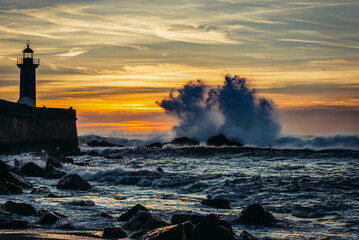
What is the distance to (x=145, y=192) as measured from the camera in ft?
28.2

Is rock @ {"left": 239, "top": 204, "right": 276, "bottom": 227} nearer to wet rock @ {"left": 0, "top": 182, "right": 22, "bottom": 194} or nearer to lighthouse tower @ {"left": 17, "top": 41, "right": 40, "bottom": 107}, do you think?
wet rock @ {"left": 0, "top": 182, "right": 22, "bottom": 194}

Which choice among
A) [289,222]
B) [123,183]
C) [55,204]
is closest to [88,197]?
[55,204]

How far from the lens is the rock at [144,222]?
15.1ft

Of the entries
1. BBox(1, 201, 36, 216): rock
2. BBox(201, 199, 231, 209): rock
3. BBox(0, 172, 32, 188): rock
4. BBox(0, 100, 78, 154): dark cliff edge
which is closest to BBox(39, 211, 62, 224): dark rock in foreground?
BBox(1, 201, 36, 216): rock

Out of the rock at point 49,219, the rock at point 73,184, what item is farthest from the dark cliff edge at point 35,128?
the rock at point 49,219

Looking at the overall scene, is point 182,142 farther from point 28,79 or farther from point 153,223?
point 153,223

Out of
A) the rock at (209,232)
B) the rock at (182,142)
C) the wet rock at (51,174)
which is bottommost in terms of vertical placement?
the rock at (182,142)

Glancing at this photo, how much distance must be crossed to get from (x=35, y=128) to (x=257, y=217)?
2650 cm

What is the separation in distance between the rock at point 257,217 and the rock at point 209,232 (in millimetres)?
1404

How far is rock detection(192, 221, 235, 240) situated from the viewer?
3906 millimetres

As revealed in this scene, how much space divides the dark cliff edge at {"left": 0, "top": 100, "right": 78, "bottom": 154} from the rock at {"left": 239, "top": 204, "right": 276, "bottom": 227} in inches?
811

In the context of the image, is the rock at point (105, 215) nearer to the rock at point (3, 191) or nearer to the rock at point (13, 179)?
the rock at point (3, 191)

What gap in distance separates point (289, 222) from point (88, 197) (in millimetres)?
3459

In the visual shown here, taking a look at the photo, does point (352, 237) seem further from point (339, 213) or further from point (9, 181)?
point (9, 181)
